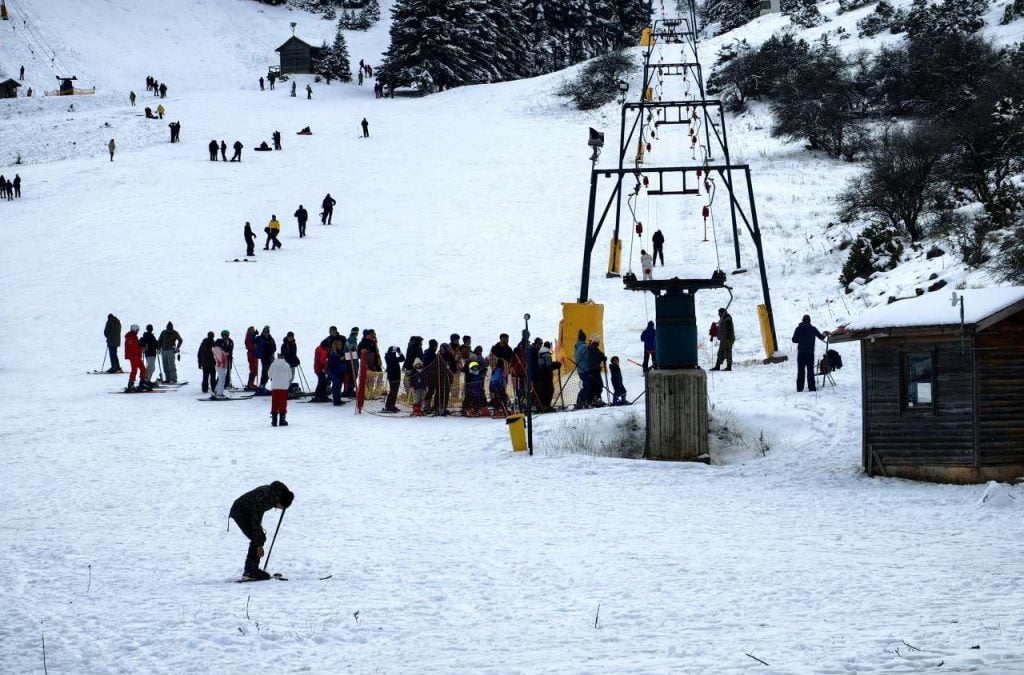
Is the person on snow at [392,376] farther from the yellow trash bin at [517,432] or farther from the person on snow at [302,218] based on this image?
the person on snow at [302,218]

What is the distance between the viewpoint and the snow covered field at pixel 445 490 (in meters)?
9.55

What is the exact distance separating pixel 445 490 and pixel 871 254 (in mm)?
20483

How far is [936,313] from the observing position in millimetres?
16422

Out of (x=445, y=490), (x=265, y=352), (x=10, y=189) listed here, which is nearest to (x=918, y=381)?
(x=445, y=490)

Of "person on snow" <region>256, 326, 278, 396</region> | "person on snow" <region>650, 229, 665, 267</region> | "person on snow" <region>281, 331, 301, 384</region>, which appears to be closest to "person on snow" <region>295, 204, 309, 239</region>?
"person on snow" <region>650, 229, 665, 267</region>

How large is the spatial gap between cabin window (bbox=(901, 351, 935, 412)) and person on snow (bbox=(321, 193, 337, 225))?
96.3 ft

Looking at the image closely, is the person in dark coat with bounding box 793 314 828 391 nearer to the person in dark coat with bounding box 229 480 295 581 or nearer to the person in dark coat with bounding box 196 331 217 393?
the person in dark coat with bounding box 196 331 217 393

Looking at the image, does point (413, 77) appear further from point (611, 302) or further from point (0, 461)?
point (0, 461)

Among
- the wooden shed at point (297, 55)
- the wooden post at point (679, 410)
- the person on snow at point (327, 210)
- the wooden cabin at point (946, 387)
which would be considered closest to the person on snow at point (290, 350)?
the wooden post at point (679, 410)

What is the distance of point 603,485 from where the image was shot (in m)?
16.8

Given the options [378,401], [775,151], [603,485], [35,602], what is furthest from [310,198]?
[35,602]

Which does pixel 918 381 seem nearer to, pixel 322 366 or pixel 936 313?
pixel 936 313

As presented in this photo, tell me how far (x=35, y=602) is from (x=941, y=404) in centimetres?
1116

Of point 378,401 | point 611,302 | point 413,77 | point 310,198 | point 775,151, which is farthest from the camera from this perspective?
point 413,77
